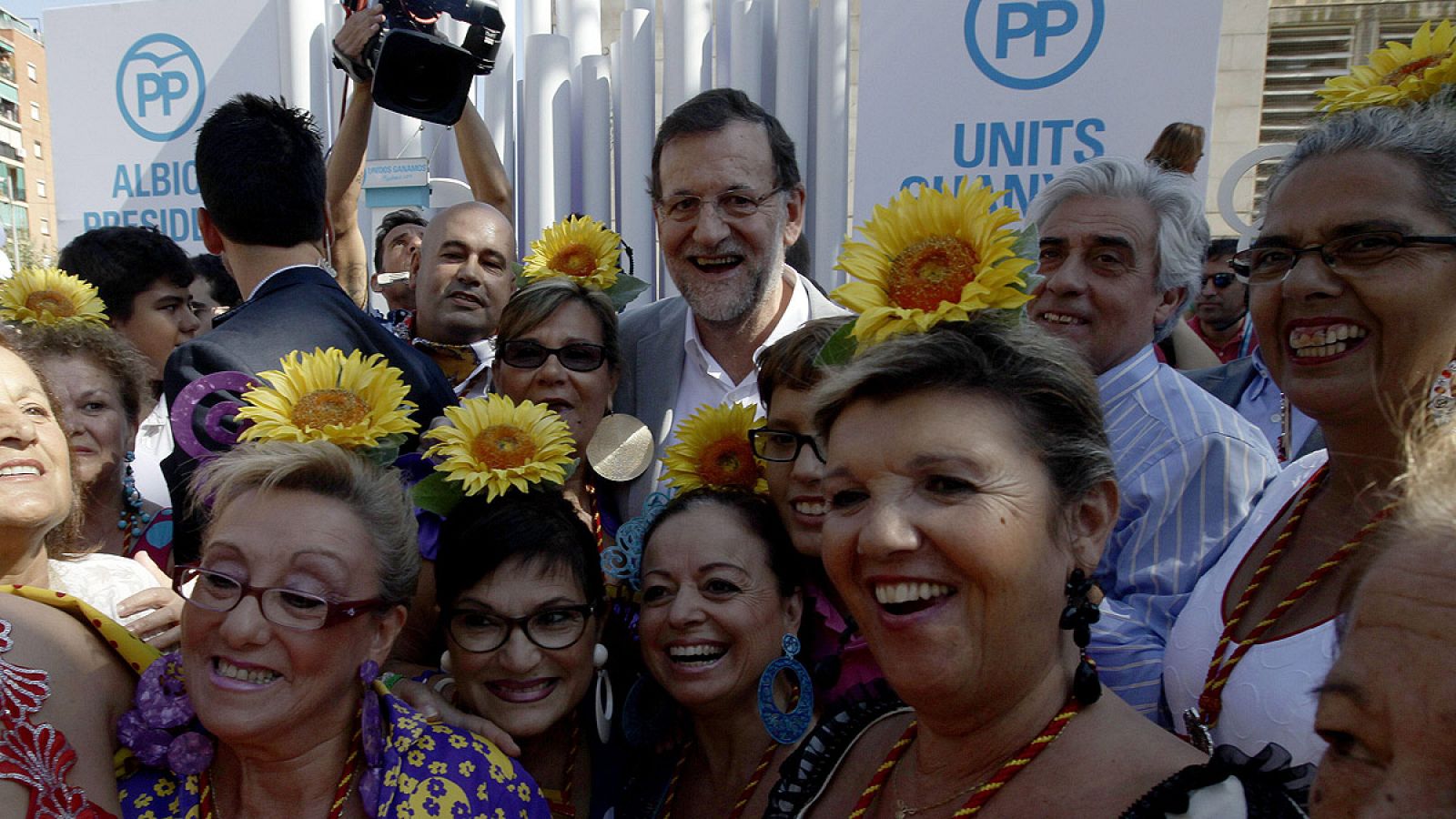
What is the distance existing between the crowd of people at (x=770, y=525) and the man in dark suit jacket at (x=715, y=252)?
0.05ft

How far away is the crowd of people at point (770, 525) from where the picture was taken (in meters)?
1.62

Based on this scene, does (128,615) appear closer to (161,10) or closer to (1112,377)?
(1112,377)

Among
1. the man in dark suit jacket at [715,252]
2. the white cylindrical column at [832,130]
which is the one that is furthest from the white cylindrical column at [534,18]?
the man in dark suit jacket at [715,252]

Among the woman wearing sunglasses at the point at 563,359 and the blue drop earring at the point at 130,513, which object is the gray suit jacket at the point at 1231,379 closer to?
the woman wearing sunglasses at the point at 563,359

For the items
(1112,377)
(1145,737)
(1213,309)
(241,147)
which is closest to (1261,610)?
Answer: (1145,737)

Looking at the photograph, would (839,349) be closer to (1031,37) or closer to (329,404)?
(329,404)

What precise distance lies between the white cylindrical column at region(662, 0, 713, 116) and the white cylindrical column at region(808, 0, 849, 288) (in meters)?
0.80

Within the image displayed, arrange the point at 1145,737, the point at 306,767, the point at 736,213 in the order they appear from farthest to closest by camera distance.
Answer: the point at 736,213 → the point at 306,767 → the point at 1145,737

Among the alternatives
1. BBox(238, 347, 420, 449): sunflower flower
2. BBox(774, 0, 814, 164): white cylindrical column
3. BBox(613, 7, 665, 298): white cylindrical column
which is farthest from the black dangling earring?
BBox(613, 7, 665, 298): white cylindrical column

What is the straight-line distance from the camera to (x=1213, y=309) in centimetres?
561

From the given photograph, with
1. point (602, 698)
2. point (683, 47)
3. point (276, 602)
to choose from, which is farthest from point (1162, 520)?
point (683, 47)

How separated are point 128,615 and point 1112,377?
2.50m

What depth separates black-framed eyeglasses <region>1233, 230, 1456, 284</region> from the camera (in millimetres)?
1825

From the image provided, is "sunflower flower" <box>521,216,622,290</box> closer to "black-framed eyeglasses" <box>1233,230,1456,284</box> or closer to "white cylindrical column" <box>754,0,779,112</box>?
"black-framed eyeglasses" <box>1233,230,1456,284</box>
